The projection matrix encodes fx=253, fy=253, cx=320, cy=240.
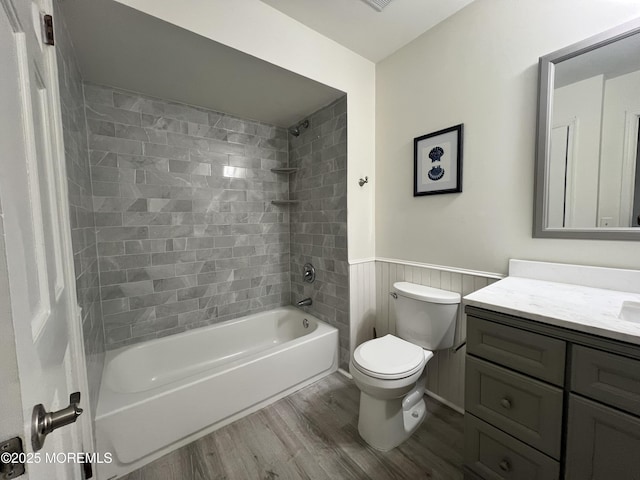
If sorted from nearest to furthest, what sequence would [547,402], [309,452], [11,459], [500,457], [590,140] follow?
1. [11,459]
2. [547,402]
3. [500,457]
4. [590,140]
5. [309,452]

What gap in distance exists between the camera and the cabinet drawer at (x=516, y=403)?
0.90 m

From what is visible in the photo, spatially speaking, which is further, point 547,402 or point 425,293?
point 425,293

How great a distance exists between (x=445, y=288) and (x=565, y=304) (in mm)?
720

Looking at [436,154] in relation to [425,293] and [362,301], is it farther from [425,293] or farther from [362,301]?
[362,301]

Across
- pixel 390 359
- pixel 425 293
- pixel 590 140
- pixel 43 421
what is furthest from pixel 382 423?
pixel 590 140

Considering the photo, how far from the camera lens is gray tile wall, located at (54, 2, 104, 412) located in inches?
42.9

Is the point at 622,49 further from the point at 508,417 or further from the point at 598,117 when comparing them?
the point at 508,417

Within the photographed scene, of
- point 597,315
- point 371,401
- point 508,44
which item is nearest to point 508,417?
point 597,315

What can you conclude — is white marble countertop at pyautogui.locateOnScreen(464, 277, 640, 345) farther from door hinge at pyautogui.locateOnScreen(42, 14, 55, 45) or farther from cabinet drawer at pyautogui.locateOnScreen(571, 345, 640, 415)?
door hinge at pyautogui.locateOnScreen(42, 14, 55, 45)

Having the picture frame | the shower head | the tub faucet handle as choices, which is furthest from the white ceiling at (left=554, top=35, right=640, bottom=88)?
the tub faucet handle

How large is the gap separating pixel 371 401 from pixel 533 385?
0.82 meters

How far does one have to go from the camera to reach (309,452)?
4.67 ft

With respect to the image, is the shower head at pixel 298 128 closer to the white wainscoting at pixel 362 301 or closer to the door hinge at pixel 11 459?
the white wainscoting at pixel 362 301

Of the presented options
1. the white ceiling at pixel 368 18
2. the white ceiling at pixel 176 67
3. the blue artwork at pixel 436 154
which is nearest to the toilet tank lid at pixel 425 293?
the blue artwork at pixel 436 154
